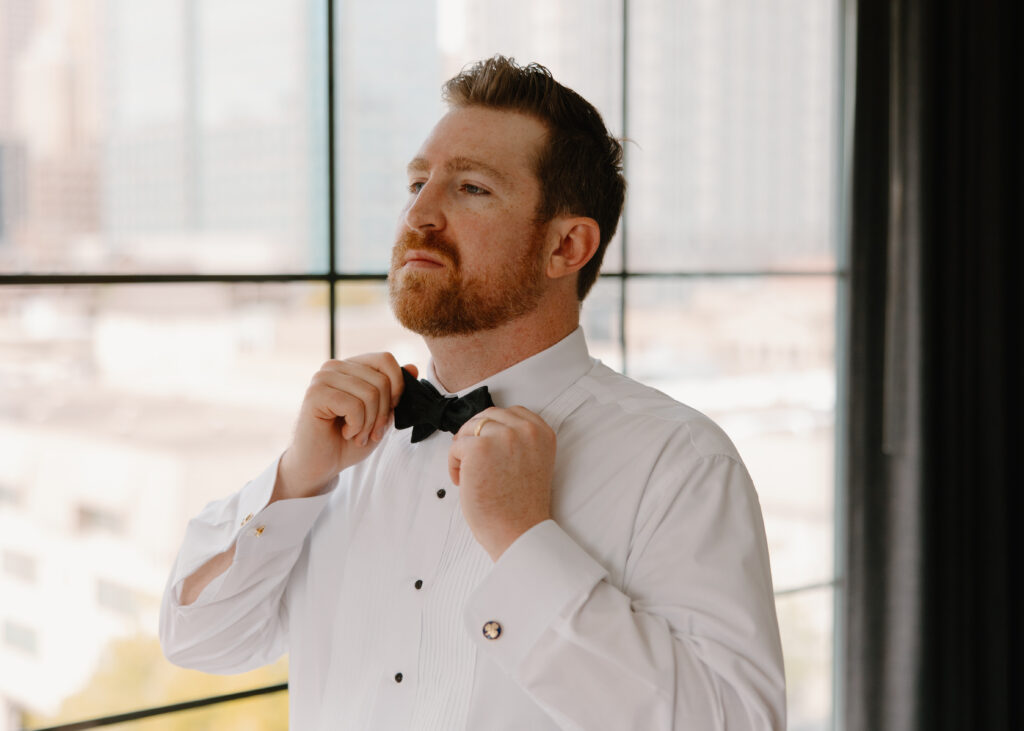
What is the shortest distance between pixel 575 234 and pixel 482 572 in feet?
1.87

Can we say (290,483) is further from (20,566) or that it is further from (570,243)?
(20,566)

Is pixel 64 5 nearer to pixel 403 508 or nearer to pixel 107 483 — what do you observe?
pixel 107 483

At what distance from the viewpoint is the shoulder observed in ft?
4.65

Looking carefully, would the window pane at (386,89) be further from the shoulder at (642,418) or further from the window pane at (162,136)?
the shoulder at (642,418)

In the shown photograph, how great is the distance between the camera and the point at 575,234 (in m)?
1.61

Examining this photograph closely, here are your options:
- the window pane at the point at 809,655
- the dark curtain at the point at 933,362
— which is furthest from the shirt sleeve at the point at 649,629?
the window pane at the point at 809,655

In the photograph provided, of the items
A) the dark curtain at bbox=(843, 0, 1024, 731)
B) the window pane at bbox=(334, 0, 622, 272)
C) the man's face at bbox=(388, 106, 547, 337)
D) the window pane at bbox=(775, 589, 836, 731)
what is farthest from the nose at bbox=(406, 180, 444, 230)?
the window pane at bbox=(775, 589, 836, 731)

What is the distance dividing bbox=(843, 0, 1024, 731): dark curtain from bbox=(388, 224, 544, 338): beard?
5.77 ft

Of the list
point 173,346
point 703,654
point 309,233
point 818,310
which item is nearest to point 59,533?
point 173,346

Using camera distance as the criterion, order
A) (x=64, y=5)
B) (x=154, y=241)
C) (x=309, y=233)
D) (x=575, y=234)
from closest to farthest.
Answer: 1. (x=575, y=234)
2. (x=64, y=5)
3. (x=154, y=241)
4. (x=309, y=233)

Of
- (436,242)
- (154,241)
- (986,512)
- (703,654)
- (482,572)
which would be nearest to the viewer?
(703,654)

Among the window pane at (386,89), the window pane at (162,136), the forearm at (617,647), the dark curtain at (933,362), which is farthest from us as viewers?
the dark curtain at (933,362)

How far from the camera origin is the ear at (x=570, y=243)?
1589 millimetres

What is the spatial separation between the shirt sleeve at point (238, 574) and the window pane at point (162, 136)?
70 centimetres
